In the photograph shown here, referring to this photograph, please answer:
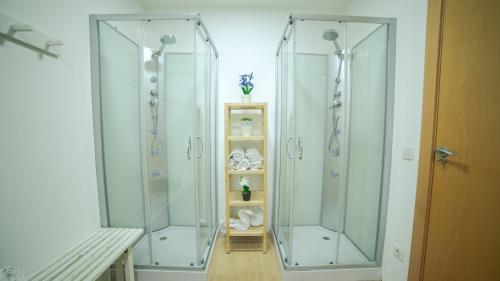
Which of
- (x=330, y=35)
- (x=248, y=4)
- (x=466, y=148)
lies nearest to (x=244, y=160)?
(x=330, y=35)

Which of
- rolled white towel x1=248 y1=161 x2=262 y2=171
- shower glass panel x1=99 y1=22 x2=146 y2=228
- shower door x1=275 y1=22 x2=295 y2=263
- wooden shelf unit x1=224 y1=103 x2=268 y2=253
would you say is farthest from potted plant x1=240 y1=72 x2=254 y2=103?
shower glass panel x1=99 y1=22 x2=146 y2=228

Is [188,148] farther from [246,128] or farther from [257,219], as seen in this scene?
[257,219]

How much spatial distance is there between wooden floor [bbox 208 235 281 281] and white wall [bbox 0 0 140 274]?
110cm

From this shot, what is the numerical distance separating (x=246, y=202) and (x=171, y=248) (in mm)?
803

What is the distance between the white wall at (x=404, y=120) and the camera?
1169 mm

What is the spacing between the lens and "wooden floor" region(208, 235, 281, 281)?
5.03 feet

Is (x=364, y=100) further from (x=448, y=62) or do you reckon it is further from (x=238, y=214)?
(x=238, y=214)

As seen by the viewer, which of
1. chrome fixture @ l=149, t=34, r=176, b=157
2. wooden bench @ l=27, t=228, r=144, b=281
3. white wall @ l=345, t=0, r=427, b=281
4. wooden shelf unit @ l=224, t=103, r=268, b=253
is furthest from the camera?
wooden shelf unit @ l=224, t=103, r=268, b=253

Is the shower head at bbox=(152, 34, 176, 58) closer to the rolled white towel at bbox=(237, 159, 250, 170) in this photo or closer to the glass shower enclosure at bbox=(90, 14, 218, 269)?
the glass shower enclosure at bbox=(90, 14, 218, 269)

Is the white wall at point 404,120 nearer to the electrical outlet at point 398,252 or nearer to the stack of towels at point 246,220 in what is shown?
the electrical outlet at point 398,252

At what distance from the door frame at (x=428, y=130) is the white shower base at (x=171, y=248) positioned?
5.33 feet

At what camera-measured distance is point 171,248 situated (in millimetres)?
1629

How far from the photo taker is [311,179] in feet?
5.98

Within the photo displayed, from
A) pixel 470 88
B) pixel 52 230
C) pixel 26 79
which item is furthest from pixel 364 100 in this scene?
pixel 52 230
